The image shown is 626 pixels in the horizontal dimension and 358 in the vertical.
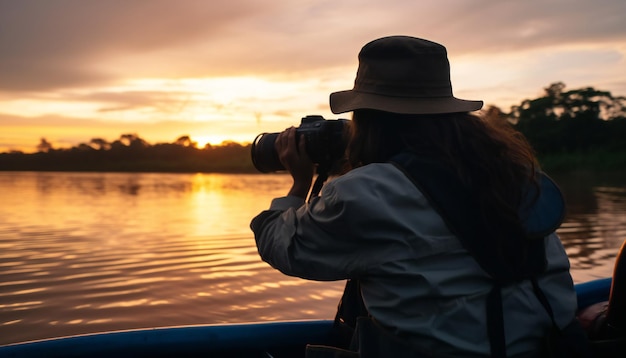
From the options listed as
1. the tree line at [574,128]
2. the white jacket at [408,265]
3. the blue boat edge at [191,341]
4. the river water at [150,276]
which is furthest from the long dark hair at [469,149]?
the tree line at [574,128]

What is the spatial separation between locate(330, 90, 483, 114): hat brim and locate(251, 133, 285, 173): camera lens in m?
0.31

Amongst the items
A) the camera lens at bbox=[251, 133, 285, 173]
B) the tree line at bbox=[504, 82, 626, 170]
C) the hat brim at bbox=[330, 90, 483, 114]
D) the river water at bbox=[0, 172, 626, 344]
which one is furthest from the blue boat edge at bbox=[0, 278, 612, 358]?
the tree line at bbox=[504, 82, 626, 170]

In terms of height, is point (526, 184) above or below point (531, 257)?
above

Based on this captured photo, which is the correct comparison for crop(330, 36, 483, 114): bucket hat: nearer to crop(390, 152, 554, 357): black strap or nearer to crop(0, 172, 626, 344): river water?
crop(390, 152, 554, 357): black strap

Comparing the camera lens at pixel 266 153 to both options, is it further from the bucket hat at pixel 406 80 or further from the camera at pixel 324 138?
the bucket hat at pixel 406 80

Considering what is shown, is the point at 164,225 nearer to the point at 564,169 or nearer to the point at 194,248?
the point at 194,248

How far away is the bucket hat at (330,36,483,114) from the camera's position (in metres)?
1.35

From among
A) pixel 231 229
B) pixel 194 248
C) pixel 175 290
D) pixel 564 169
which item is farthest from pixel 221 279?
pixel 564 169

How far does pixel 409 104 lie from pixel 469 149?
6.2 inches

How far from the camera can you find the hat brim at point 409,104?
4.37ft

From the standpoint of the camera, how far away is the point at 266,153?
1.68 metres

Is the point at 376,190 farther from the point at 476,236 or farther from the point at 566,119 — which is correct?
the point at 566,119

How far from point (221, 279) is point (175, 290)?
1.78 feet

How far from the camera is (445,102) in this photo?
137 cm
